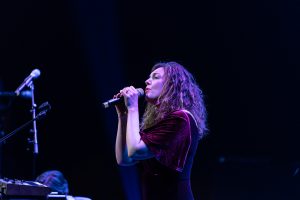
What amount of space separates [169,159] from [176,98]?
43 cm

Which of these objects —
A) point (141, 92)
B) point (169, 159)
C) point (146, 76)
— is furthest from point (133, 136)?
point (146, 76)

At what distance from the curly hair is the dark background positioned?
9.59 feet

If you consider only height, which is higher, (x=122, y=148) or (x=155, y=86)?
(x=155, y=86)

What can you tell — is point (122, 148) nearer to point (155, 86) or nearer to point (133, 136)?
point (133, 136)

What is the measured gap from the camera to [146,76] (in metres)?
5.73

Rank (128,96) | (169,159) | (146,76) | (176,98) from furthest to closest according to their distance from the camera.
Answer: (146,76) → (176,98) → (128,96) → (169,159)

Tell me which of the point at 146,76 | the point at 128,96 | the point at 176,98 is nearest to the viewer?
the point at 128,96

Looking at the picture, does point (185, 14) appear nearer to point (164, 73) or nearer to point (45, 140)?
point (45, 140)

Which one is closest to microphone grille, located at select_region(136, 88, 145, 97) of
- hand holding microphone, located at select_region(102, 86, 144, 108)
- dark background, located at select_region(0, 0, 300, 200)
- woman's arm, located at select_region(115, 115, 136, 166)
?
hand holding microphone, located at select_region(102, 86, 144, 108)

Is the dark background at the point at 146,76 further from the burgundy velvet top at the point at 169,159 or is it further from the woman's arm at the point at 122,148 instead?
the burgundy velvet top at the point at 169,159

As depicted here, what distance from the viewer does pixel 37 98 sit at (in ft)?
19.3

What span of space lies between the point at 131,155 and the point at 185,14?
367cm

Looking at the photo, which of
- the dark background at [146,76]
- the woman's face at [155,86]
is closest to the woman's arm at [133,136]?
the woman's face at [155,86]

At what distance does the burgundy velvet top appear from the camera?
197cm
